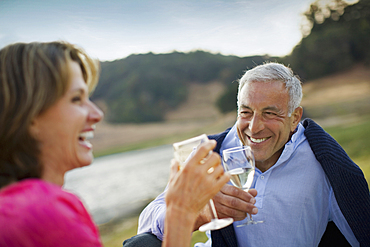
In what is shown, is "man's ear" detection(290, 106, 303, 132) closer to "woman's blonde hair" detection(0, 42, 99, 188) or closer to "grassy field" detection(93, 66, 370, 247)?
"grassy field" detection(93, 66, 370, 247)

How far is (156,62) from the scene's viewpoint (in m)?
47.7

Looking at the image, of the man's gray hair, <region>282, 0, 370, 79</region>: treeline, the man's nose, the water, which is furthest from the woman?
<region>282, 0, 370, 79</region>: treeline

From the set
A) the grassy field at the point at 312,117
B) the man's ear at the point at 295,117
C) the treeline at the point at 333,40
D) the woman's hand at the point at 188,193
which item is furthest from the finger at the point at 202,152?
the treeline at the point at 333,40

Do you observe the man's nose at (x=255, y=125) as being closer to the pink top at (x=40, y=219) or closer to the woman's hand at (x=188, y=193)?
the woman's hand at (x=188, y=193)

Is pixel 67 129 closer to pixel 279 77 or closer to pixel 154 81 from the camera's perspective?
pixel 279 77

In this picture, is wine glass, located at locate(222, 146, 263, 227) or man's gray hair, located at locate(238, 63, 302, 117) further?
man's gray hair, located at locate(238, 63, 302, 117)

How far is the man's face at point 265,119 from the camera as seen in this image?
8.15 feet

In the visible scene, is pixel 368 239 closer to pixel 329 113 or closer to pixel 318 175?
pixel 318 175

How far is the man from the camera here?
81.1 inches

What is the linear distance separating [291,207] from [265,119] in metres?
0.78

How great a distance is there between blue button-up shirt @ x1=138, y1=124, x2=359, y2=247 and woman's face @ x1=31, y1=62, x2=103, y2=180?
3.67 feet

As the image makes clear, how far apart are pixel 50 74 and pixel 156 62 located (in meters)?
47.9

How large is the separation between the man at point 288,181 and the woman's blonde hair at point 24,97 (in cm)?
119

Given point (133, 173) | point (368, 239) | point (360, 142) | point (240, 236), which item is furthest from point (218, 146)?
point (133, 173)
